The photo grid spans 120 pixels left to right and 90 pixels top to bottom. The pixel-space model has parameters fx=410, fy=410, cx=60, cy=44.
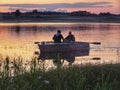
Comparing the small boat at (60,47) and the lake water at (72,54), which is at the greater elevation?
the small boat at (60,47)

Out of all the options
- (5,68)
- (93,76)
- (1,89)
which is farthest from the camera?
(93,76)

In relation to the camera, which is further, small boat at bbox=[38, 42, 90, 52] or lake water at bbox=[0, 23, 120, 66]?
small boat at bbox=[38, 42, 90, 52]

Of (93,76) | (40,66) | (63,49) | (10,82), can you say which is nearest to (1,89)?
(10,82)

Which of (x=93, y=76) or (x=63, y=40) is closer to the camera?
(x=93, y=76)

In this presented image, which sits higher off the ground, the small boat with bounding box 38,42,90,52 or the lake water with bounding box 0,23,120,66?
the small boat with bounding box 38,42,90,52

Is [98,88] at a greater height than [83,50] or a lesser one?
greater

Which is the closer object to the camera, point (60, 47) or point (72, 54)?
point (60, 47)

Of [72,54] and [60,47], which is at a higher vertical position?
→ [60,47]

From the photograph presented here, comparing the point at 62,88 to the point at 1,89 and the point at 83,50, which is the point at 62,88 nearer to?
the point at 1,89

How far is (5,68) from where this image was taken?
8.68 metres

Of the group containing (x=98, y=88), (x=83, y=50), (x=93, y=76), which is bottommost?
(x=83, y=50)

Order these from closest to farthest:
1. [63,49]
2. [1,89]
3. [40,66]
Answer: [1,89] → [40,66] → [63,49]

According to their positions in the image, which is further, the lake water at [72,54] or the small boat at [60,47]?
the small boat at [60,47]

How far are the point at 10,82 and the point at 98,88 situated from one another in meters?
1.71
